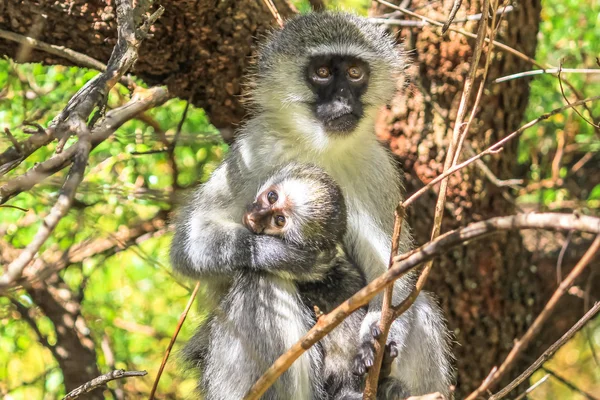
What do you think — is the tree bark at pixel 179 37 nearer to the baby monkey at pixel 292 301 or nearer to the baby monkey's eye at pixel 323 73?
the baby monkey's eye at pixel 323 73

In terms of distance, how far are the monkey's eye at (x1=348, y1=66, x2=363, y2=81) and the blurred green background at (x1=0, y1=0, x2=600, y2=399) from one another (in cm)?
127

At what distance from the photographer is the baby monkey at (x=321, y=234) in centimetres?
369

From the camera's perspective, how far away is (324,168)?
3.96 m

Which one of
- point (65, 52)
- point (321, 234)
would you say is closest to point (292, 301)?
point (321, 234)

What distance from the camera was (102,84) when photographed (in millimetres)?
2535

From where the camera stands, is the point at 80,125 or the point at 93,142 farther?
the point at 93,142

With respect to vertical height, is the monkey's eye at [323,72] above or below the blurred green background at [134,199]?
above

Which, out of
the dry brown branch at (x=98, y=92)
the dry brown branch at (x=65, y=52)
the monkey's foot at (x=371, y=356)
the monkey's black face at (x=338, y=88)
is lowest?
the monkey's foot at (x=371, y=356)

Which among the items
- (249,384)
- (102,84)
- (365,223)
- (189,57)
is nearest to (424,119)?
(365,223)

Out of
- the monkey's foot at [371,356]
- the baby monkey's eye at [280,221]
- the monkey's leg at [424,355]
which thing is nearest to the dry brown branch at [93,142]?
the baby monkey's eye at [280,221]

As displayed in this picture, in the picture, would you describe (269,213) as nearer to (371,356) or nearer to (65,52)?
(371,356)

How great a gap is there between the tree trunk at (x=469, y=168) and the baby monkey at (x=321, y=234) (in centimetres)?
98

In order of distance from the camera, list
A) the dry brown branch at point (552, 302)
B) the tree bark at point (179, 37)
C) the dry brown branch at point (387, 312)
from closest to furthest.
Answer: the dry brown branch at point (552, 302) → the dry brown branch at point (387, 312) → the tree bark at point (179, 37)

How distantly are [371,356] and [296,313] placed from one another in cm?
38
